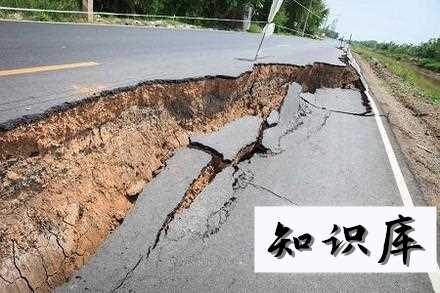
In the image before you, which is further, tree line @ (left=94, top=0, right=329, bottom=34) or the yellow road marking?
tree line @ (left=94, top=0, right=329, bottom=34)

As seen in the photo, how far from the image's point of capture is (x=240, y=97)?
23.2 feet

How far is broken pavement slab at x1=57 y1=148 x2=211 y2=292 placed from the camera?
309cm

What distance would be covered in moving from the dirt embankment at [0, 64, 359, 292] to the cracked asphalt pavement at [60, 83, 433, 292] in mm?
169

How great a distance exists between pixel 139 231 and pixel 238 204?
3.85 ft

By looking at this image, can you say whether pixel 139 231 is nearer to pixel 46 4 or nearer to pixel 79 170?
pixel 79 170

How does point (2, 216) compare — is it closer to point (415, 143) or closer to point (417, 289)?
point (417, 289)

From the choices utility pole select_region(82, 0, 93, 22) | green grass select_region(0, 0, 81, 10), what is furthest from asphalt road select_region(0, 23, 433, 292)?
utility pole select_region(82, 0, 93, 22)

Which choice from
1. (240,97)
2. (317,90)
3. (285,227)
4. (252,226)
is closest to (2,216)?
(252,226)

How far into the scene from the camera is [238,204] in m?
4.35

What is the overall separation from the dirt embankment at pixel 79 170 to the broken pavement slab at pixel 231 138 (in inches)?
8.7

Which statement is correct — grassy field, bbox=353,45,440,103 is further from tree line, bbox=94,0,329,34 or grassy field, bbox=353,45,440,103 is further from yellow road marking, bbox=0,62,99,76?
yellow road marking, bbox=0,62,99,76

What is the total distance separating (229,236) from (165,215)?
626mm

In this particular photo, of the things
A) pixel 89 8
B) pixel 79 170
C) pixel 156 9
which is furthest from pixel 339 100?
pixel 156 9

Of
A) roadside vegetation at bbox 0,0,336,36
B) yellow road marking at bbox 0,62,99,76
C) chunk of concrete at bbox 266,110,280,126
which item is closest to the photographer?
yellow road marking at bbox 0,62,99,76
